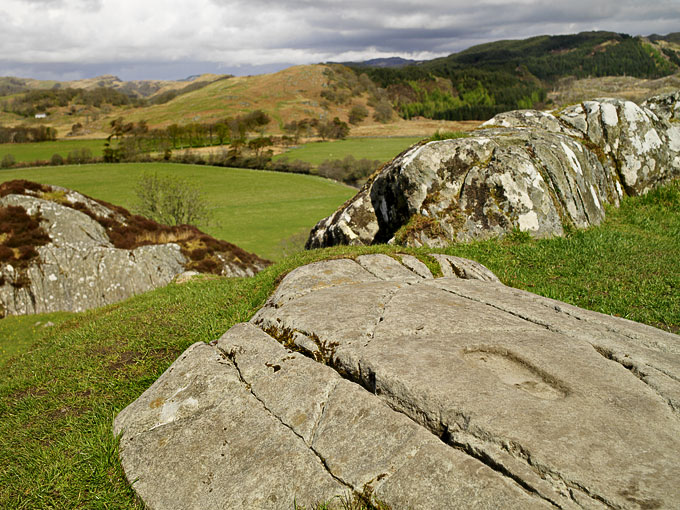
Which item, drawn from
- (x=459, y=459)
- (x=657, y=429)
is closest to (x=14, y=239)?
(x=459, y=459)

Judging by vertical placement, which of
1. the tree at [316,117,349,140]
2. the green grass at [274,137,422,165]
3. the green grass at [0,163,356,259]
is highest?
the tree at [316,117,349,140]

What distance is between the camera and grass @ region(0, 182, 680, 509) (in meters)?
5.37

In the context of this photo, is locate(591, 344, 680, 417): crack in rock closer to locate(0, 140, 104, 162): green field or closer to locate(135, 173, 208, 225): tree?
locate(135, 173, 208, 225): tree

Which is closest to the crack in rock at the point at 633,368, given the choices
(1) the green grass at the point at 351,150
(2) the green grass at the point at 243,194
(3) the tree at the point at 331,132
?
(2) the green grass at the point at 243,194

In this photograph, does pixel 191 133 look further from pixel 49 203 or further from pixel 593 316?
pixel 593 316

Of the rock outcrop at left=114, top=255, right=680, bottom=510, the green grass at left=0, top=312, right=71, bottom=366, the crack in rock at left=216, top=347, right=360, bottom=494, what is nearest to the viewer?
the rock outcrop at left=114, top=255, right=680, bottom=510

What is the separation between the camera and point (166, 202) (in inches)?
2192

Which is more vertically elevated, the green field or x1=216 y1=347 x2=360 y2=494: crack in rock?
the green field

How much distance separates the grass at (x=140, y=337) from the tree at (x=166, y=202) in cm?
4347

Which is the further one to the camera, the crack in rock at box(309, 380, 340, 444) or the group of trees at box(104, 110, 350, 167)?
the group of trees at box(104, 110, 350, 167)

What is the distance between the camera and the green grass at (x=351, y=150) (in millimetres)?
132875

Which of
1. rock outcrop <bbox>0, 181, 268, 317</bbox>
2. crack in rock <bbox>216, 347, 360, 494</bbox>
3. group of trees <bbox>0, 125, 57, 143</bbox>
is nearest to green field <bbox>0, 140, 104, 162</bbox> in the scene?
group of trees <bbox>0, 125, 57, 143</bbox>

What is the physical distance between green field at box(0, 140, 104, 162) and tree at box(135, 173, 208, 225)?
313 feet

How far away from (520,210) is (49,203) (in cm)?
2450
